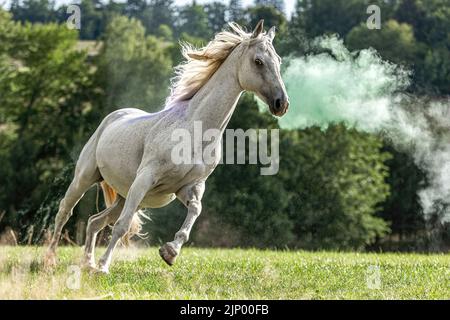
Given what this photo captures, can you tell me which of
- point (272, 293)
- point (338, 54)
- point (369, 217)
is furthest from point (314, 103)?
point (369, 217)

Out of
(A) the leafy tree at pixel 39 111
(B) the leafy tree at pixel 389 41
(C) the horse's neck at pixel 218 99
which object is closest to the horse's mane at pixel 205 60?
(C) the horse's neck at pixel 218 99

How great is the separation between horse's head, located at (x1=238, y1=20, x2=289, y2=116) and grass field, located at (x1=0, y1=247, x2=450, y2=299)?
198 centimetres

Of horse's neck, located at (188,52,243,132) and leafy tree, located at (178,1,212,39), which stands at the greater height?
leafy tree, located at (178,1,212,39)

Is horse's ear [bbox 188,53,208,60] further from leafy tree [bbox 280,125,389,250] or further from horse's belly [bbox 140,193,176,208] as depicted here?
leafy tree [bbox 280,125,389,250]

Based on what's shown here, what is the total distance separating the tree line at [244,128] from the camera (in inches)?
1563

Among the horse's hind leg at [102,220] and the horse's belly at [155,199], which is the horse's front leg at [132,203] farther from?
the horse's hind leg at [102,220]

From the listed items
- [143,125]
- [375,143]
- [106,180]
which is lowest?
[375,143]

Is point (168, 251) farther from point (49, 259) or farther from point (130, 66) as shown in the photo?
point (130, 66)

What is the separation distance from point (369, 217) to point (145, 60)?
14480 mm

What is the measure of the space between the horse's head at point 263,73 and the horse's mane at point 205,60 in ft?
1.08

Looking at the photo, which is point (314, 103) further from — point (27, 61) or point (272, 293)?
point (27, 61)

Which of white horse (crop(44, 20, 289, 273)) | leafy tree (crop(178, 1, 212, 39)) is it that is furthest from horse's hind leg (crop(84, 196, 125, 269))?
leafy tree (crop(178, 1, 212, 39))

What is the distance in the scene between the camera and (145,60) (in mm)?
46031

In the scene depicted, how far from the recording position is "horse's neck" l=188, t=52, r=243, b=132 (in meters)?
9.68
